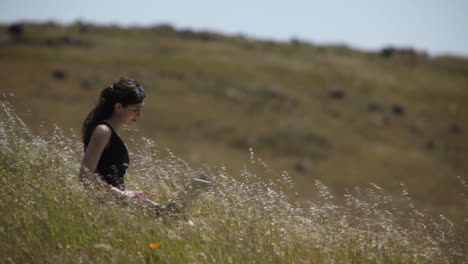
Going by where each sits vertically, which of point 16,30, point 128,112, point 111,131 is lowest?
point 16,30

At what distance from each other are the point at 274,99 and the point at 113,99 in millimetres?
60116

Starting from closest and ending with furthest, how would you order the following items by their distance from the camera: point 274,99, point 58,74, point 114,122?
point 114,122, point 58,74, point 274,99

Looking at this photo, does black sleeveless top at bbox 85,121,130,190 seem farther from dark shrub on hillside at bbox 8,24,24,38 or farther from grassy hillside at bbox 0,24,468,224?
dark shrub on hillside at bbox 8,24,24,38

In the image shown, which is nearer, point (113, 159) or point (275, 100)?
point (113, 159)

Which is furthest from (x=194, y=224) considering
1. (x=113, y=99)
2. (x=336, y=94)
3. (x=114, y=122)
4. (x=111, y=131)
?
(x=336, y=94)

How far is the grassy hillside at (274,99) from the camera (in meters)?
52.2

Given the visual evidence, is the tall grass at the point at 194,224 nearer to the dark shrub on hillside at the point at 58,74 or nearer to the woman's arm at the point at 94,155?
the woman's arm at the point at 94,155

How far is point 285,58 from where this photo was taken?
257 ft

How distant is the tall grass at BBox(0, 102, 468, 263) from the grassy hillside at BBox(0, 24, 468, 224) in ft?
131

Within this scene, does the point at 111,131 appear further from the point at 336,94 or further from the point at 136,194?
the point at 336,94

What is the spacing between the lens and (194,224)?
4.38 m

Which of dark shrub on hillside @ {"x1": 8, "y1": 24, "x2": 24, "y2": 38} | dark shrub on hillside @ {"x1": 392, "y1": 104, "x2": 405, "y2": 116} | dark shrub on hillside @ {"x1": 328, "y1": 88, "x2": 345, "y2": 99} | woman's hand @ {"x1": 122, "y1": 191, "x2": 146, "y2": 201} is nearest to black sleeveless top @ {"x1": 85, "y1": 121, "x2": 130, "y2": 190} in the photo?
woman's hand @ {"x1": 122, "y1": 191, "x2": 146, "y2": 201}

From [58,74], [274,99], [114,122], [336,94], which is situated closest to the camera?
[114,122]

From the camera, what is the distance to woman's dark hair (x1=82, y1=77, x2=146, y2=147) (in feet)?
17.7
